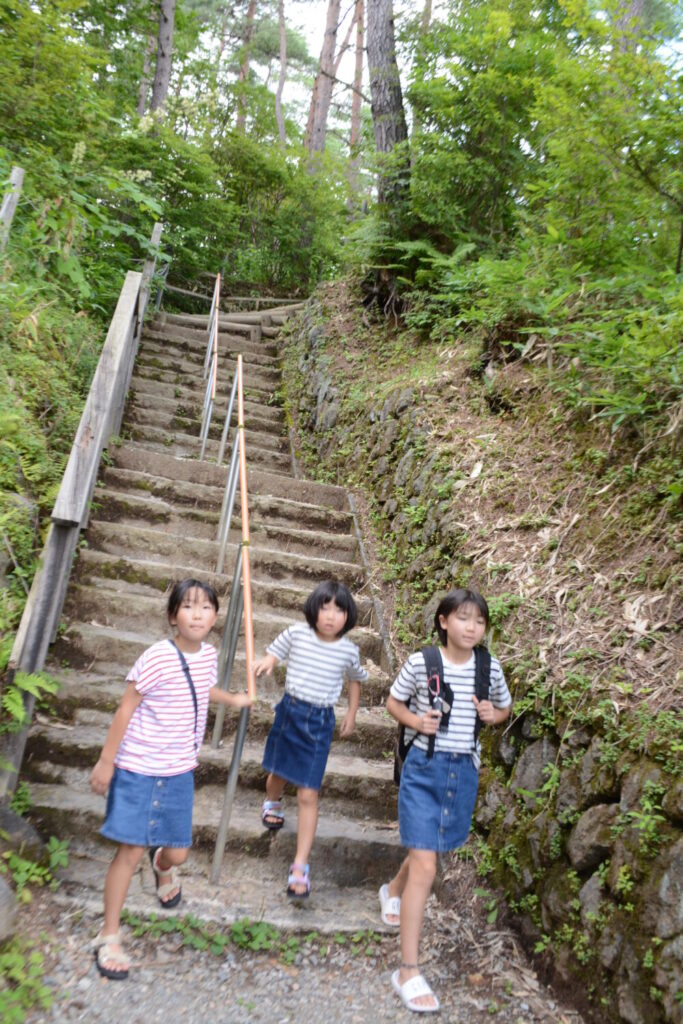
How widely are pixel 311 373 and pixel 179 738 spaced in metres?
6.42

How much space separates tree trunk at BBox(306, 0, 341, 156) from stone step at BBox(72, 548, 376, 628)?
12.9 m

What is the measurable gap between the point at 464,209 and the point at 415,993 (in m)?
6.89

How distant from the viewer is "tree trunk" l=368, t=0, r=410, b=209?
760 cm

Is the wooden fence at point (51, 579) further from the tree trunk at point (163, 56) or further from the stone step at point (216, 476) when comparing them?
the tree trunk at point (163, 56)

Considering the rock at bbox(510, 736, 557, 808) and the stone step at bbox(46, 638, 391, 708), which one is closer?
the rock at bbox(510, 736, 557, 808)

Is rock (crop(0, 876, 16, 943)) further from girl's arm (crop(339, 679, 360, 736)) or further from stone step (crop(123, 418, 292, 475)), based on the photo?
stone step (crop(123, 418, 292, 475))

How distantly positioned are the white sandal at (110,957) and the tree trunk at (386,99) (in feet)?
23.3

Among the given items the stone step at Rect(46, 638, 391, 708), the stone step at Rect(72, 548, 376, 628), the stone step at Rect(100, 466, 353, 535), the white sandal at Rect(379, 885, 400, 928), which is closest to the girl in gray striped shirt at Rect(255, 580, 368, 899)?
the white sandal at Rect(379, 885, 400, 928)

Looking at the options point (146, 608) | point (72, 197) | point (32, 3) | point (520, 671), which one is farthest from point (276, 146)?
point (520, 671)

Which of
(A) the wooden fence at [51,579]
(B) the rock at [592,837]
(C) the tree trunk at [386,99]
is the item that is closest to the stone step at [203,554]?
(A) the wooden fence at [51,579]

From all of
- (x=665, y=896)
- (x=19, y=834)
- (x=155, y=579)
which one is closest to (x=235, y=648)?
(x=155, y=579)

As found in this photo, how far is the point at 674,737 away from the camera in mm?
2361

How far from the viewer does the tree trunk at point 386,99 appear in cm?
760

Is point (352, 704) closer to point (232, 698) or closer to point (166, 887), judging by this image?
point (232, 698)
